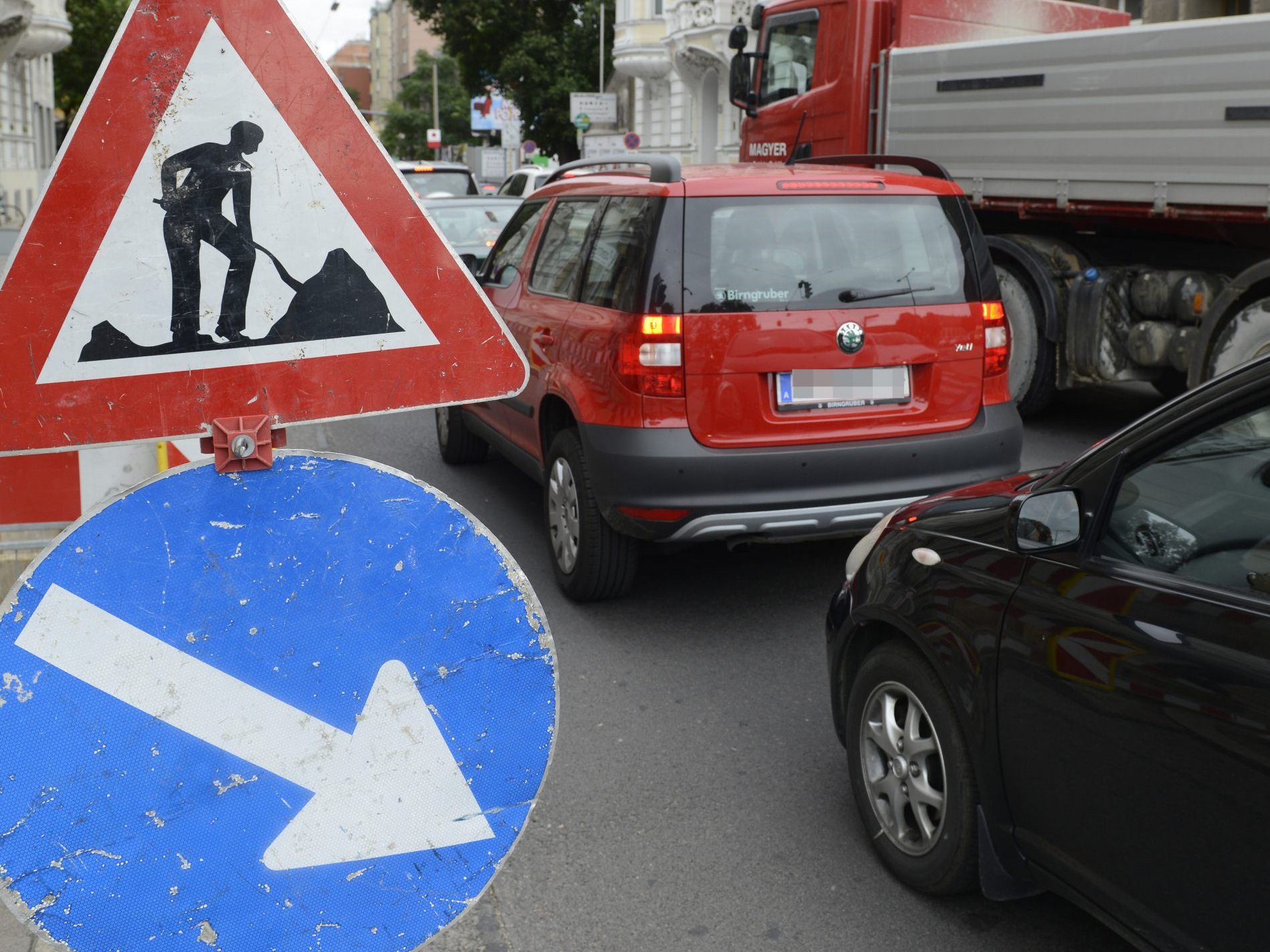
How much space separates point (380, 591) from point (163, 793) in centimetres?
41

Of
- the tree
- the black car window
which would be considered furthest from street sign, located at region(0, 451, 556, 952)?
the tree

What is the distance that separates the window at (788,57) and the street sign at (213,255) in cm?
971

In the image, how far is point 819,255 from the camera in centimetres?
532

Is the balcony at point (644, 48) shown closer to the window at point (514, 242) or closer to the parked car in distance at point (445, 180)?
the parked car in distance at point (445, 180)

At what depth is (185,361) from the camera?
6.34 ft

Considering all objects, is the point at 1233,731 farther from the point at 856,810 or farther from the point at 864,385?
the point at 864,385

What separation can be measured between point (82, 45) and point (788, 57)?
2112 inches

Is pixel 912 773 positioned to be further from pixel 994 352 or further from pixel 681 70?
pixel 681 70

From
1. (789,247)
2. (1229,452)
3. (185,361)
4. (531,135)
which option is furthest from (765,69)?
(531,135)

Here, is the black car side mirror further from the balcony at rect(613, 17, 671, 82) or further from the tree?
the tree

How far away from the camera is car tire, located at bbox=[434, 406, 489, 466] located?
8.45 m

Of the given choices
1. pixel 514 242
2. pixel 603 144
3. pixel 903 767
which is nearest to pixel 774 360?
pixel 903 767

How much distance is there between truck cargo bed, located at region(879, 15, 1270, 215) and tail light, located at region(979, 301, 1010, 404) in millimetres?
2796

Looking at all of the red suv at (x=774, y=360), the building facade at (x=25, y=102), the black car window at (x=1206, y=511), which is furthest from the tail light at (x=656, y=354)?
the building facade at (x=25, y=102)
